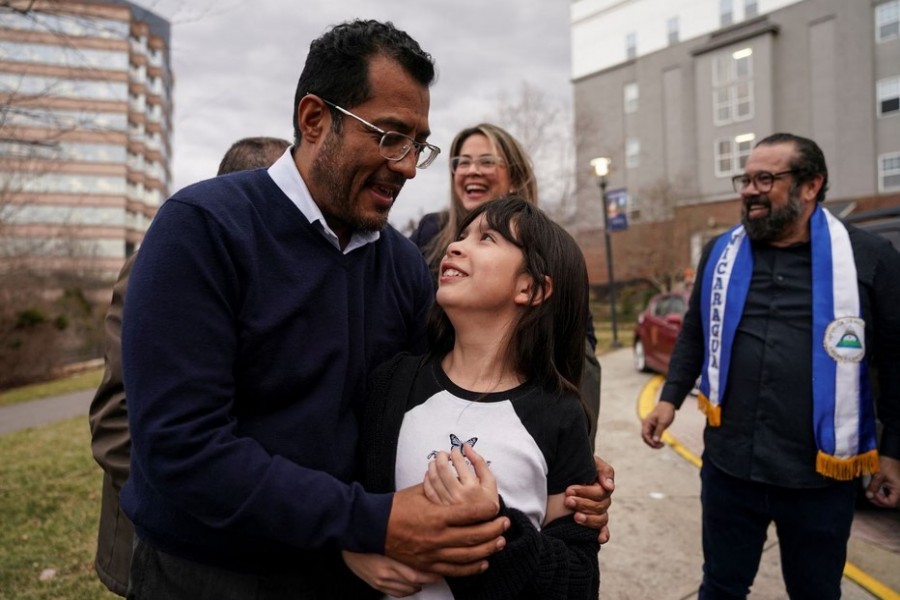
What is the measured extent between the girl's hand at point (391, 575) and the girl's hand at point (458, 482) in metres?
0.17

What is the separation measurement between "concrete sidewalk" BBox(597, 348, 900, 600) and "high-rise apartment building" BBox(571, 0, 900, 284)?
2019 cm

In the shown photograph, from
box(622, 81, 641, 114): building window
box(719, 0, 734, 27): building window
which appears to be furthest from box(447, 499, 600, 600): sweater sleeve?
box(719, 0, 734, 27): building window

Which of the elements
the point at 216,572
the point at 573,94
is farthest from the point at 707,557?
the point at 573,94

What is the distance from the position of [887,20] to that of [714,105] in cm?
808

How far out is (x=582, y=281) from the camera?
2.02m

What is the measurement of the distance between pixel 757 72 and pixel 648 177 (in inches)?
304

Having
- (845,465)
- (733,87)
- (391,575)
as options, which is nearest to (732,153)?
(733,87)

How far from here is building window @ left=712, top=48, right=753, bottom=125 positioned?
31938 millimetres

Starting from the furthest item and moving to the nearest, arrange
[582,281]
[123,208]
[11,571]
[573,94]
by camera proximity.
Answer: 1. [123,208]
2. [573,94]
3. [11,571]
4. [582,281]

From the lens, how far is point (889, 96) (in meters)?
28.0

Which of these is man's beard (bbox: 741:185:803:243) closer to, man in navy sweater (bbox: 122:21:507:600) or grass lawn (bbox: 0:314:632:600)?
man in navy sweater (bbox: 122:21:507:600)

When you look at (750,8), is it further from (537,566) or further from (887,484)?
(537,566)

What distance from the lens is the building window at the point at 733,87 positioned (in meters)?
31.9

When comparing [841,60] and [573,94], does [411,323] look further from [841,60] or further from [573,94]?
[573,94]
